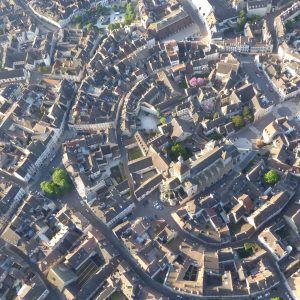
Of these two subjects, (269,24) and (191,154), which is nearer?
(191,154)

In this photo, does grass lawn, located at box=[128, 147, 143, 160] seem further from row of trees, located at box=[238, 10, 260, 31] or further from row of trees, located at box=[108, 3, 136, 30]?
row of trees, located at box=[238, 10, 260, 31]

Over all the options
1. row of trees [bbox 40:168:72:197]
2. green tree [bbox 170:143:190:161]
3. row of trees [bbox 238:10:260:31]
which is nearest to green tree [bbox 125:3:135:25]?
row of trees [bbox 238:10:260:31]

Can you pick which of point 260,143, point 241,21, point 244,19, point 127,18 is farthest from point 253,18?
point 260,143

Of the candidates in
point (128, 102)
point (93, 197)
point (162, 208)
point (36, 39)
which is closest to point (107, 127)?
point (128, 102)

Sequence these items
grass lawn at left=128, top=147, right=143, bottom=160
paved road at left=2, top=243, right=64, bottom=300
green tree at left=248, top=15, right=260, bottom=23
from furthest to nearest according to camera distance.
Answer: green tree at left=248, top=15, right=260, bottom=23, grass lawn at left=128, top=147, right=143, bottom=160, paved road at left=2, top=243, right=64, bottom=300

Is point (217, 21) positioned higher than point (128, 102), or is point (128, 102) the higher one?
point (217, 21)

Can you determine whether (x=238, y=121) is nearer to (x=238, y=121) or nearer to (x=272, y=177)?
(x=238, y=121)

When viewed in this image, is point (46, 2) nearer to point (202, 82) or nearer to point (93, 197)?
point (202, 82)

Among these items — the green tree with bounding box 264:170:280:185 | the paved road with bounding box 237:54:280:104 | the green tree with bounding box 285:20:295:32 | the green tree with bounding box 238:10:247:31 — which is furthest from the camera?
the green tree with bounding box 238:10:247:31
